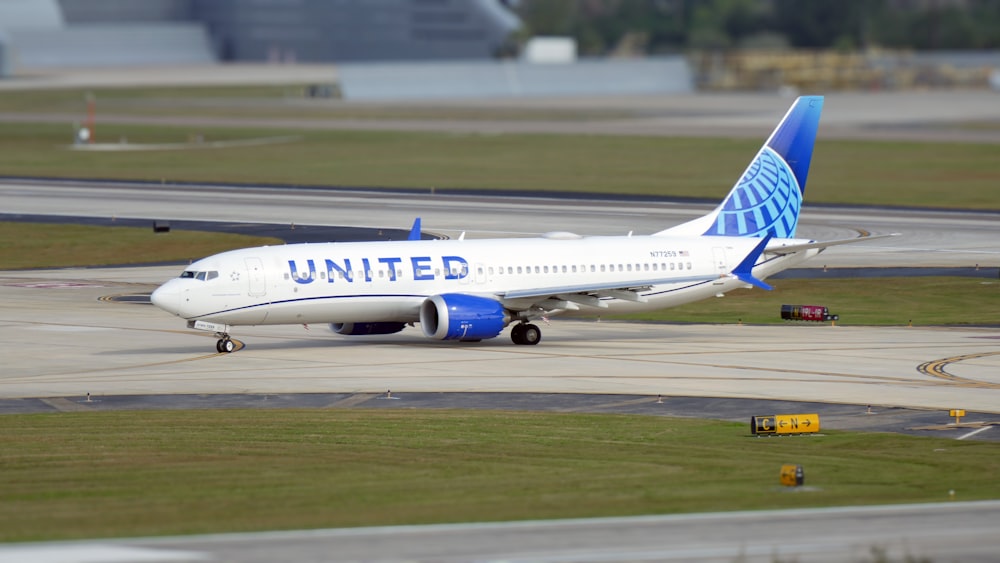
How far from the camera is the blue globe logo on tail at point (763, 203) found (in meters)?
66.0

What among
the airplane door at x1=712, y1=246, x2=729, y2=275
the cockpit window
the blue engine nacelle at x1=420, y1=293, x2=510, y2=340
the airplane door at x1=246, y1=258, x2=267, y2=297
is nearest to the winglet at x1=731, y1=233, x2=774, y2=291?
the airplane door at x1=712, y1=246, x2=729, y2=275

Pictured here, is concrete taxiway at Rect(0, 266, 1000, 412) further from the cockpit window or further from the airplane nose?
the cockpit window

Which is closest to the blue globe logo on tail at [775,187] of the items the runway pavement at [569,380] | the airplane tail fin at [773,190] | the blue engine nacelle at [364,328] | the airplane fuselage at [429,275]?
the airplane tail fin at [773,190]

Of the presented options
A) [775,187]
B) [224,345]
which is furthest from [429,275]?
[775,187]

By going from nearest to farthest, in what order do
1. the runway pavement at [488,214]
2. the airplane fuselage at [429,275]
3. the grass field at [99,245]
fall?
the airplane fuselage at [429,275]
the grass field at [99,245]
the runway pavement at [488,214]

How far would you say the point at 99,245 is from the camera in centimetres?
9094

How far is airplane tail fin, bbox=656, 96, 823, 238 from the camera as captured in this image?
65938 millimetres

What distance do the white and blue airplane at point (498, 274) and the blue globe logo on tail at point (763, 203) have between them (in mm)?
41

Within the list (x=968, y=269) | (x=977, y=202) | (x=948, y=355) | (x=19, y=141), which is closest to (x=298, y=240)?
(x=968, y=269)

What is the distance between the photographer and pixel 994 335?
6328 cm

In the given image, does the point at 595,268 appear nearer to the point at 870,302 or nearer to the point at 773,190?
the point at 773,190

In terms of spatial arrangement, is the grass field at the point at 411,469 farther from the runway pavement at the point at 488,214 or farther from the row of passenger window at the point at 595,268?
the runway pavement at the point at 488,214

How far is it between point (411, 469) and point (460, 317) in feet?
67.2

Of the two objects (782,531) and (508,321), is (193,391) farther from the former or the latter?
(782,531)
